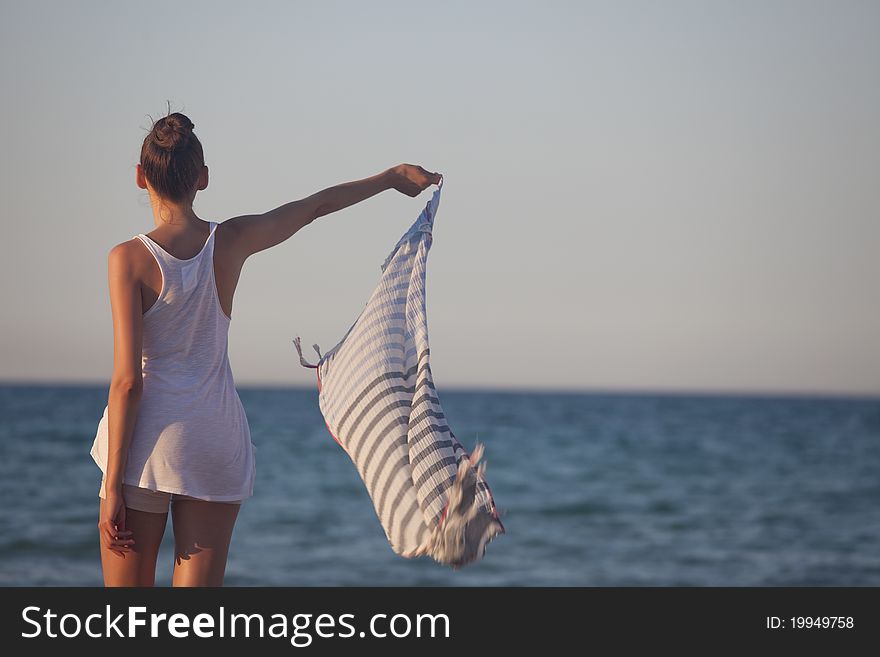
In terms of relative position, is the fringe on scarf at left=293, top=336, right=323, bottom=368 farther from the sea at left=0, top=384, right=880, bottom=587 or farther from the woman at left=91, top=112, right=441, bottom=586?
the sea at left=0, top=384, right=880, bottom=587

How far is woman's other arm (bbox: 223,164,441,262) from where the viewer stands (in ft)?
9.28

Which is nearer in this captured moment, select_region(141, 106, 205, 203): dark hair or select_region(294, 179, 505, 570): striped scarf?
select_region(141, 106, 205, 203): dark hair

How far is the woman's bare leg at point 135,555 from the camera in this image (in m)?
2.70

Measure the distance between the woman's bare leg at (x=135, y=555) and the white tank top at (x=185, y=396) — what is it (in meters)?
0.11

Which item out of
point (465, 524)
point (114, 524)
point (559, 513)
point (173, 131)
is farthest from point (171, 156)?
point (559, 513)

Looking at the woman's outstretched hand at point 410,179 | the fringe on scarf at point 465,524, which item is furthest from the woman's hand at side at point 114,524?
the woman's outstretched hand at point 410,179

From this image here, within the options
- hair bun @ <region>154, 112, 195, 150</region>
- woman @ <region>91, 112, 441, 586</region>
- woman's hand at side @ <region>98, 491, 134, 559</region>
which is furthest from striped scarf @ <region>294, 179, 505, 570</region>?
hair bun @ <region>154, 112, 195, 150</region>

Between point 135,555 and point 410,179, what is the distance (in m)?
1.39

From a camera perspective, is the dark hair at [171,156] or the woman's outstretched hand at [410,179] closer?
the dark hair at [171,156]

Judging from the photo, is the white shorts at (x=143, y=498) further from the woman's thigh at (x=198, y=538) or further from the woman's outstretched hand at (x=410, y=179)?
the woman's outstretched hand at (x=410, y=179)

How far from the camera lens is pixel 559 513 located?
17.8 m

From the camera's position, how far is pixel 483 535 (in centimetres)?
287

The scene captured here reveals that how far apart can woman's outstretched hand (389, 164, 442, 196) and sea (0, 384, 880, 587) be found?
4903 mm

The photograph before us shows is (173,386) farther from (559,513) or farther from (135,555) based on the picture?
(559,513)
